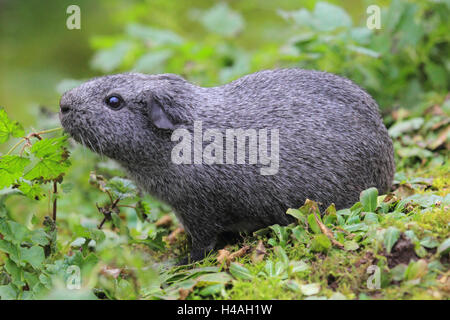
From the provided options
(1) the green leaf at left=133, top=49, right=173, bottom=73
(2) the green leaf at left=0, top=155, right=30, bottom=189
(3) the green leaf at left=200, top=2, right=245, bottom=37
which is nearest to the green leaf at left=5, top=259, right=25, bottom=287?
(2) the green leaf at left=0, top=155, right=30, bottom=189

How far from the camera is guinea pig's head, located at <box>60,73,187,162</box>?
4684 millimetres

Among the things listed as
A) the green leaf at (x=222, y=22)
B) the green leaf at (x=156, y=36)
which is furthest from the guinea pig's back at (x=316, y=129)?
the green leaf at (x=222, y=22)

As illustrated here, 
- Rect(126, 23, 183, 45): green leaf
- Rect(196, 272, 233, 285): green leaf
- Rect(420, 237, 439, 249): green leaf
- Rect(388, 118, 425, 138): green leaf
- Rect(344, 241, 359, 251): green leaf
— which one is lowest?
Rect(196, 272, 233, 285): green leaf

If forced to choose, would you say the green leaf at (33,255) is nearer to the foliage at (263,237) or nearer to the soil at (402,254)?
the foliage at (263,237)

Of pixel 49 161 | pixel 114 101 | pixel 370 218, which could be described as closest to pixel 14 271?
pixel 49 161

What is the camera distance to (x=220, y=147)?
477 centimetres

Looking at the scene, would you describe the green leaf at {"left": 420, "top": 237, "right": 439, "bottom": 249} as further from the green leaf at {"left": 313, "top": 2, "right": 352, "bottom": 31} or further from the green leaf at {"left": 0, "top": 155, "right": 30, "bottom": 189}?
the green leaf at {"left": 313, "top": 2, "right": 352, "bottom": 31}

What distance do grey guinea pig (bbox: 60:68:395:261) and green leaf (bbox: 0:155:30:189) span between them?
632 millimetres

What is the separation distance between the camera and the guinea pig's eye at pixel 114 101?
4754mm

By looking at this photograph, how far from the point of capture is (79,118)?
4688 millimetres

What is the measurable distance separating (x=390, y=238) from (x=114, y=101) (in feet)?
8.67

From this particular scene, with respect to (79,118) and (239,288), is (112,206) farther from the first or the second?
(239,288)

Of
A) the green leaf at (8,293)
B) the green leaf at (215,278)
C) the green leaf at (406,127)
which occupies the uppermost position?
the green leaf at (406,127)

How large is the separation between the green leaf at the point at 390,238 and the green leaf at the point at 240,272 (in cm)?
101
